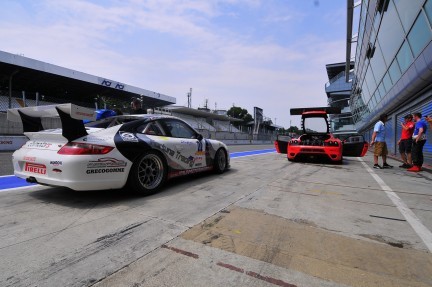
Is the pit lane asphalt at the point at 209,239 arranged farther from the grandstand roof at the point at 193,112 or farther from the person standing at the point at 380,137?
the grandstand roof at the point at 193,112

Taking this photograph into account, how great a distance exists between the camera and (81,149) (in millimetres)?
3379

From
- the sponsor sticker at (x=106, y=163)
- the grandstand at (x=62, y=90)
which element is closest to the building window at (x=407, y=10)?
the sponsor sticker at (x=106, y=163)

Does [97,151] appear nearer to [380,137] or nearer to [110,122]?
[110,122]

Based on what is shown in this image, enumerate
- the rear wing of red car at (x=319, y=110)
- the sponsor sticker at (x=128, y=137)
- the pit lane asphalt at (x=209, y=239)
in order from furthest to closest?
the rear wing of red car at (x=319, y=110)
the sponsor sticker at (x=128, y=137)
the pit lane asphalt at (x=209, y=239)

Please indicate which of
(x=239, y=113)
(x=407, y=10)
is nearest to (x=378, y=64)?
(x=407, y=10)

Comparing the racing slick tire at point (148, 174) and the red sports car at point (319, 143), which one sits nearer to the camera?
the racing slick tire at point (148, 174)

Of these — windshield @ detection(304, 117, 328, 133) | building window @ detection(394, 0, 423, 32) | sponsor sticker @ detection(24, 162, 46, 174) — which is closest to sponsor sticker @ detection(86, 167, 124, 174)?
sponsor sticker @ detection(24, 162, 46, 174)

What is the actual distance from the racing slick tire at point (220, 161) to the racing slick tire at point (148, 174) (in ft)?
6.16

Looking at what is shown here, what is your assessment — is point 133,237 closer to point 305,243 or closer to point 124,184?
point 124,184

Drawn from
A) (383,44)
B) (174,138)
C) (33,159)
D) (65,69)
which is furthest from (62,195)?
(65,69)

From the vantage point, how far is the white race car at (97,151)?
3340 millimetres

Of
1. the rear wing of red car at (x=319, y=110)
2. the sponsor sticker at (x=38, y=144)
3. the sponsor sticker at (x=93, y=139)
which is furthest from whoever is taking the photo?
the rear wing of red car at (x=319, y=110)

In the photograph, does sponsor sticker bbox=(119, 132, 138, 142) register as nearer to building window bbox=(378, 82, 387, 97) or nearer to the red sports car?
the red sports car

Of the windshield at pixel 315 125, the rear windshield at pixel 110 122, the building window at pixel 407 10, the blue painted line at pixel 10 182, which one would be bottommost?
the blue painted line at pixel 10 182
